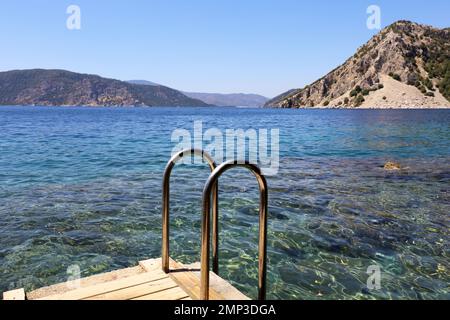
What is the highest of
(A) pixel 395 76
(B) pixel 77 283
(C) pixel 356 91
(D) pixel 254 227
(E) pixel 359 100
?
(A) pixel 395 76

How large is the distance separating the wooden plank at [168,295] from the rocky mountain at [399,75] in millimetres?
164685

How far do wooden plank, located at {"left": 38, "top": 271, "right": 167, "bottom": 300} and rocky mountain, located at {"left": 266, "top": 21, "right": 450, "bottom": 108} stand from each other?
165 m

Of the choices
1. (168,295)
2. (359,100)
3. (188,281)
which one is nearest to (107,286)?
(168,295)

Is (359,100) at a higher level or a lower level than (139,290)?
higher

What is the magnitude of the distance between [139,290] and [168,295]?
36 centimetres

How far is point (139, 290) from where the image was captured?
415 cm

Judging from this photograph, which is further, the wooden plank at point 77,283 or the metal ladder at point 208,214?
the wooden plank at point 77,283

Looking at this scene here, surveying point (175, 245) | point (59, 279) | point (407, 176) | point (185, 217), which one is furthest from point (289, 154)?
point (59, 279)

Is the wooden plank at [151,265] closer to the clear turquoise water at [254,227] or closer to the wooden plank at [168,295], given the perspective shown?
the wooden plank at [168,295]

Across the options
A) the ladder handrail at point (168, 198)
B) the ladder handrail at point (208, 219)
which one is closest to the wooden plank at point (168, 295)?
the ladder handrail at point (208, 219)

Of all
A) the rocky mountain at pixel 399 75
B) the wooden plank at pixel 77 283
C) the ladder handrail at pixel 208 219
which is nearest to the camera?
the ladder handrail at pixel 208 219

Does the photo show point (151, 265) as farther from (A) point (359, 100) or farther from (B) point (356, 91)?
(B) point (356, 91)

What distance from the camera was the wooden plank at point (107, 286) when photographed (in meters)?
3.95
